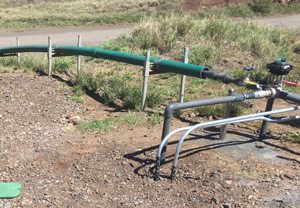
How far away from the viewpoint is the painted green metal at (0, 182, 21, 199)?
4.68 metres

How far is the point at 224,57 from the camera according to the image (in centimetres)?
1022

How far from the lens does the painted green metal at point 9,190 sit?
4.68m

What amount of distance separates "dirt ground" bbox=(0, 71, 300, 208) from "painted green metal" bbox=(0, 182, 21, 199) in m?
0.06

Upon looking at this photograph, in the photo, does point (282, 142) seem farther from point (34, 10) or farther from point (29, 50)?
point (34, 10)

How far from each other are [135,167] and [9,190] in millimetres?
1366

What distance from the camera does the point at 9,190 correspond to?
189 inches

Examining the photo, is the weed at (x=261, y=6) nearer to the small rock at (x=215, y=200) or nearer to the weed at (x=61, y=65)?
the weed at (x=61, y=65)

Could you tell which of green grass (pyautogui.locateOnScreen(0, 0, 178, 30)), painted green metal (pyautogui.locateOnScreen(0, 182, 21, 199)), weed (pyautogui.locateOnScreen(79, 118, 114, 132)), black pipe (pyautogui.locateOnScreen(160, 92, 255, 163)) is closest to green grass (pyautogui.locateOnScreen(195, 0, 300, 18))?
green grass (pyautogui.locateOnScreen(0, 0, 178, 30))

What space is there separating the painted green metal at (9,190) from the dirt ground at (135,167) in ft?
0.20

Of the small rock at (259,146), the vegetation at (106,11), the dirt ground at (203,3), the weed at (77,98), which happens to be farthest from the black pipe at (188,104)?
the dirt ground at (203,3)

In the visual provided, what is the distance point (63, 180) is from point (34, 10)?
79.6 feet

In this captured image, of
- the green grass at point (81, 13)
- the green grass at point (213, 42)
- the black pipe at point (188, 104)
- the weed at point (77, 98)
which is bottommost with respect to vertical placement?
the green grass at point (81, 13)

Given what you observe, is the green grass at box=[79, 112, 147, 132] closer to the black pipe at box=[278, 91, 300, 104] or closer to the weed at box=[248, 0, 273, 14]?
the black pipe at box=[278, 91, 300, 104]

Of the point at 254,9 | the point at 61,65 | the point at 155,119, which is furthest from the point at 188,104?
the point at 254,9
